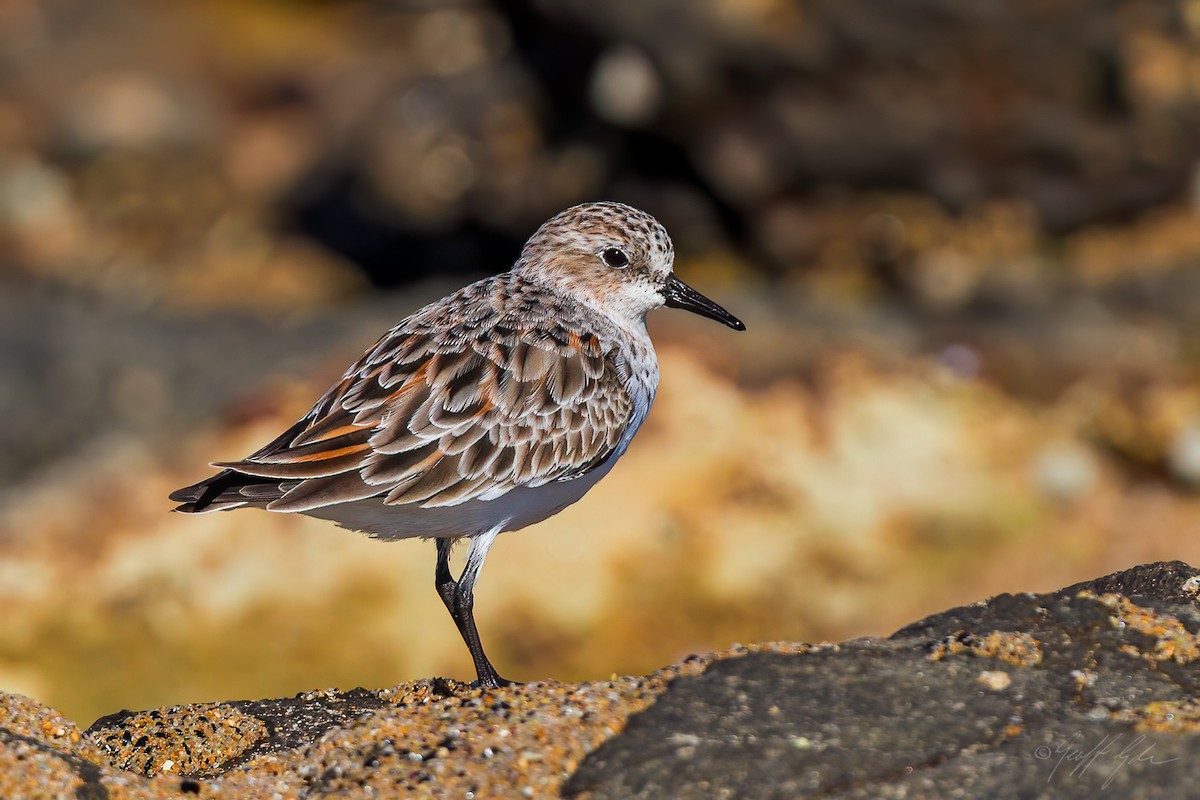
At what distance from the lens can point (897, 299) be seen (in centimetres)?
1341

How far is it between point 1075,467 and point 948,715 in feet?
25.3

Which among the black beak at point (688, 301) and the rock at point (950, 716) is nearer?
the rock at point (950, 716)

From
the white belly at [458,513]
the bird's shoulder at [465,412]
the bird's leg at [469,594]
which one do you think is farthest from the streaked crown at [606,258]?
the bird's leg at [469,594]

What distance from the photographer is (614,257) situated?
7.64 meters

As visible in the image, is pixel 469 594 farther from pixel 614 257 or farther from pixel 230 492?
pixel 614 257

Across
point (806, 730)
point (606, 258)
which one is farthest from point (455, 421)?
point (806, 730)

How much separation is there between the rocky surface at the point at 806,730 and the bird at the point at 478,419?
1.20 meters

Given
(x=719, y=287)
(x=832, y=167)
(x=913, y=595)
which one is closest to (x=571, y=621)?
(x=913, y=595)

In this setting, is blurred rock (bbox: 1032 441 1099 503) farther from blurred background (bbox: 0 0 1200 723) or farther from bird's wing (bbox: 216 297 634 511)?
bird's wing (bbox: 216 297 634 511)

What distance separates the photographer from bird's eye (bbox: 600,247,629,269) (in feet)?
25.0

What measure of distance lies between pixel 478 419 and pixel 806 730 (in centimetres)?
255

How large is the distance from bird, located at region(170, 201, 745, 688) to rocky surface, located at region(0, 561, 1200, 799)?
120 centimetres

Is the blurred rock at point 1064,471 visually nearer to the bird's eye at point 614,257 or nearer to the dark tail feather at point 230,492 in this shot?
the bird's eye at point 614,257

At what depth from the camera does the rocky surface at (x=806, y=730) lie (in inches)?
171
